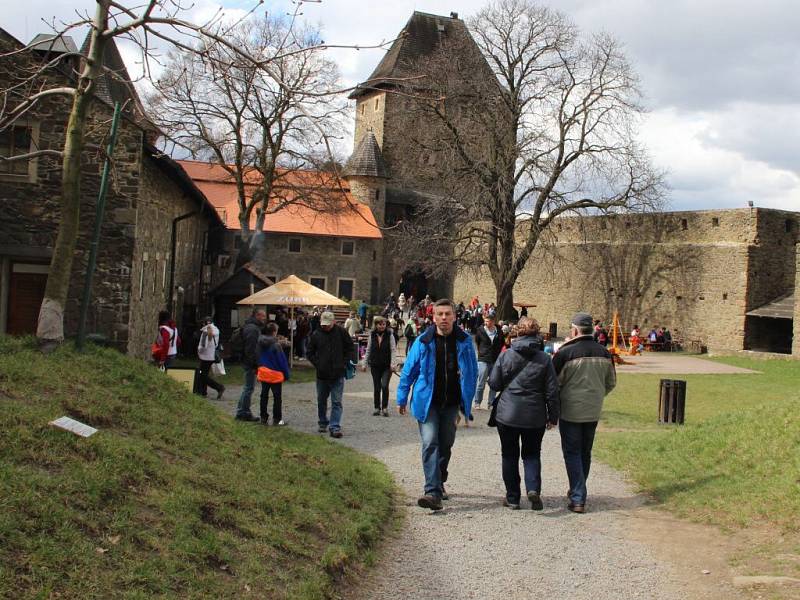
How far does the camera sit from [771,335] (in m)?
33.1

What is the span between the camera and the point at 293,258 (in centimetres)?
4966

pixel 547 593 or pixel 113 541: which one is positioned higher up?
pixel 113 541

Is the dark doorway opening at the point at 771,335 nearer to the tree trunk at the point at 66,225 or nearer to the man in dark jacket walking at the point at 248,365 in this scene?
the man in dark jacket walking at the point at 248,365

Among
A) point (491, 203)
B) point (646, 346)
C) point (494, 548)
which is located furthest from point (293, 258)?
point (494, 548)

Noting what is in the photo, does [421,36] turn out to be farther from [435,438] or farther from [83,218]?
[435,438]

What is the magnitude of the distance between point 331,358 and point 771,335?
26.6 meters

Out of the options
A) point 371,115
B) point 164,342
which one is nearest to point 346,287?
point 371,115

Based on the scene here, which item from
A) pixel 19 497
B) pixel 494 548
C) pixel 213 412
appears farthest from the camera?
pixel 213 412

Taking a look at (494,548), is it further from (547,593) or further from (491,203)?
(491,203)

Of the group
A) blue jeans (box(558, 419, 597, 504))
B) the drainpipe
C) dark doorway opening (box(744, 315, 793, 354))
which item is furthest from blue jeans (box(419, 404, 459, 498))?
dark doorway opening (box(744, 315, 793, 354))

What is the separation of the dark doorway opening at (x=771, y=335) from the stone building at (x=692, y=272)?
0.04 m

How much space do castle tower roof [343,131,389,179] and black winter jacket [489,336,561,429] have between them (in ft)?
159

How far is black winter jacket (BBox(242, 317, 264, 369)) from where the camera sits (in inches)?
466

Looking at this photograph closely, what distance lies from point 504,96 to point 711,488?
28149 millimetres
